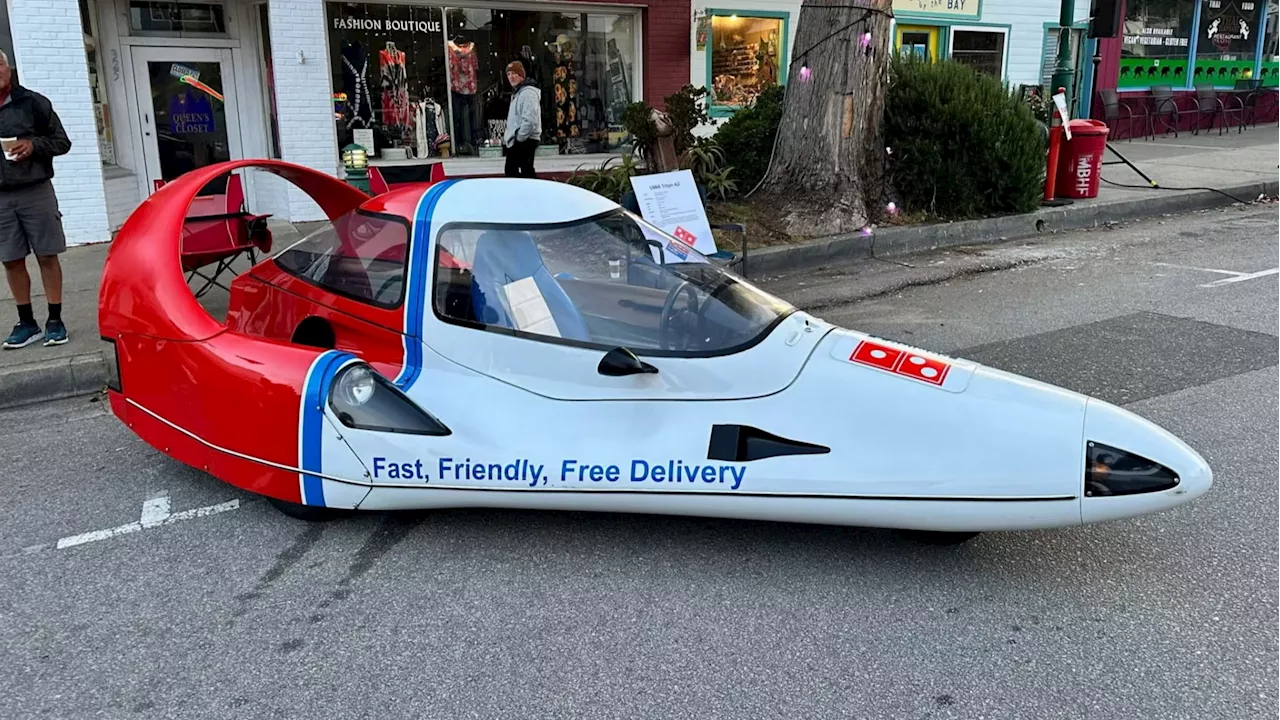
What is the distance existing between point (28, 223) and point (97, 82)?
5.23 meters

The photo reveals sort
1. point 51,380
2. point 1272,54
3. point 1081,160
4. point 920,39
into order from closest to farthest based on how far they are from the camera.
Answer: point 51,380, point 1081,160, point 920,39, point 1272,54

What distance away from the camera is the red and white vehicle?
3.17 metres

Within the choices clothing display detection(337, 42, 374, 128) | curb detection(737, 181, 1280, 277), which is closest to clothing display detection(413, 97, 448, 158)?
clothing display detection(337, 42, 374, 128)

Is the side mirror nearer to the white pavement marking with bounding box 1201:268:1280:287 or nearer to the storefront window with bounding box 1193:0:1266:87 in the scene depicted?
the white pavement marking with bounding box 1201:268:1280:287

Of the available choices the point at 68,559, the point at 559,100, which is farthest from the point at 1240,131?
the point at 68,559

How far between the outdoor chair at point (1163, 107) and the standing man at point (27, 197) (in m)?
19.3

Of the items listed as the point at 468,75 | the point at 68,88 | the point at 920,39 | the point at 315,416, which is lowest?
the point at 315,416

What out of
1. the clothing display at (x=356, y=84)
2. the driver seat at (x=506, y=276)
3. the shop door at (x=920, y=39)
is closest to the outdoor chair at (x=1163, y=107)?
the shop door at (x=920, y=39)

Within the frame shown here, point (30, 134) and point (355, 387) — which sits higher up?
point (30, 134)

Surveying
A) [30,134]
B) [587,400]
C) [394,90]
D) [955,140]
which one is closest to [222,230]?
[30,134]

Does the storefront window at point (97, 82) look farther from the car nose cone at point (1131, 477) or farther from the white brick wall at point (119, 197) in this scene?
the car nose cone at point (1131, 477)

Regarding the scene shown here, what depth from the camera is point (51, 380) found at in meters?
5.70

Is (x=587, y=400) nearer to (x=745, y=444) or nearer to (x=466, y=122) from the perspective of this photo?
(x=745, y=444)

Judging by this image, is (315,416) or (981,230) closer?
(315,416)
